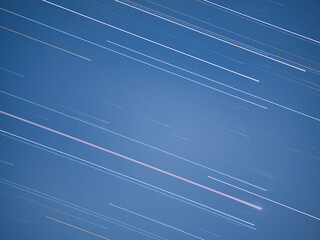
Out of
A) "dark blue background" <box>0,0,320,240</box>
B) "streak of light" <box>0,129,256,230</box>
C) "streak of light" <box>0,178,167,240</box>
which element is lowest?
"streak of light" <box>0,178,167,240</box>

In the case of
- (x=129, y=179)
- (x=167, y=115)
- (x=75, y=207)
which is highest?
(x=167, y=115)

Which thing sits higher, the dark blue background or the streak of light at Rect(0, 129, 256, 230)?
the dark blue background

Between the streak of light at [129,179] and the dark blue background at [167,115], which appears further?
the streak of light at [129,179]

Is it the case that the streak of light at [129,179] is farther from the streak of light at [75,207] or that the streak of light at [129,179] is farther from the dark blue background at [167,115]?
the streak of light at [75,207]

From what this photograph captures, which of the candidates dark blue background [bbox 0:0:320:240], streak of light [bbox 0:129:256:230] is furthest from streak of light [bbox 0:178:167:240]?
streak of light [bbox 0:129:256:230]

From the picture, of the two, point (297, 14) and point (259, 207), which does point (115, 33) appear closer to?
point (297, 14)

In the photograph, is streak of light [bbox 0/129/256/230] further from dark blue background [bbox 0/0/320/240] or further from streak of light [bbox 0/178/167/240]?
streak of light [bbox 0/178/167/240]

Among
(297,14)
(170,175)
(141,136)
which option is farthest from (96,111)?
(297,14)

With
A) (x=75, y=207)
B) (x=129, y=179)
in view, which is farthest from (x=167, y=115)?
(x=75, y=207)

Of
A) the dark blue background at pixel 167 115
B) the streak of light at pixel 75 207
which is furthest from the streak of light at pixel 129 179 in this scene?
the streak of light at pixel 75 207

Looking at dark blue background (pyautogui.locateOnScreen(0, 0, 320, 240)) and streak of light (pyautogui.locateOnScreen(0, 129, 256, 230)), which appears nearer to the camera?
dark blue background (pyautogui.locateOnScreen(0, 0, 320, 240))

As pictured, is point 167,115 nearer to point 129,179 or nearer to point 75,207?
point 129,179
